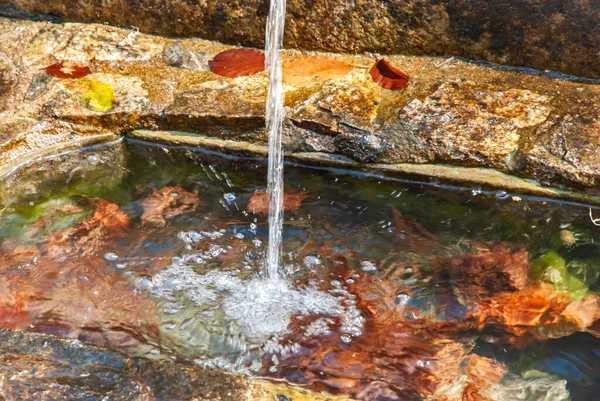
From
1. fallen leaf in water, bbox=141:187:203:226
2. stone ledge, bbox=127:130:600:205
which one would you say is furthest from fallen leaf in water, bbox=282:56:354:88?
fallen leaf in water, bbox=141:187:203:226

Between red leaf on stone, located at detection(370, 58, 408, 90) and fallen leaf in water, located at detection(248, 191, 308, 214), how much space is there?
697 mm

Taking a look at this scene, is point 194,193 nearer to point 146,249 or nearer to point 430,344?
point 146,249

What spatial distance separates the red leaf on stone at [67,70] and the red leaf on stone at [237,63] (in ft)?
2.10

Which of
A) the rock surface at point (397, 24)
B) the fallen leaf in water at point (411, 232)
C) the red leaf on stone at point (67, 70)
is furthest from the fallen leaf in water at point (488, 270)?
the red leaf on stone at point (67, 70)

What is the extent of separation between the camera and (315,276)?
2.51m

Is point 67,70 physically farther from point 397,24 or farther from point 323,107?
point 397,24

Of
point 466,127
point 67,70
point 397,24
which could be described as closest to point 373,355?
point 466,127

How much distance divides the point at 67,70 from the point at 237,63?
2.83ft

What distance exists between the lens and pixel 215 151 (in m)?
3.01

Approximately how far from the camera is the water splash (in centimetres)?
266

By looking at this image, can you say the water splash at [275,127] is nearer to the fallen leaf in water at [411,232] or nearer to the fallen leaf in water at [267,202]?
the fallen leaf in water at [267,202]

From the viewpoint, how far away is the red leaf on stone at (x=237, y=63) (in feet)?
10.7

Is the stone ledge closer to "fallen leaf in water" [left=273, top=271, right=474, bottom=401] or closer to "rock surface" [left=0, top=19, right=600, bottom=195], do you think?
"rock surface" [left=0, top=19, right=600, bottom=195]

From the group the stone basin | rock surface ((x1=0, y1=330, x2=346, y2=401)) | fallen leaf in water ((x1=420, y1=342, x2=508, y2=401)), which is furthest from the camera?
the stone basin
